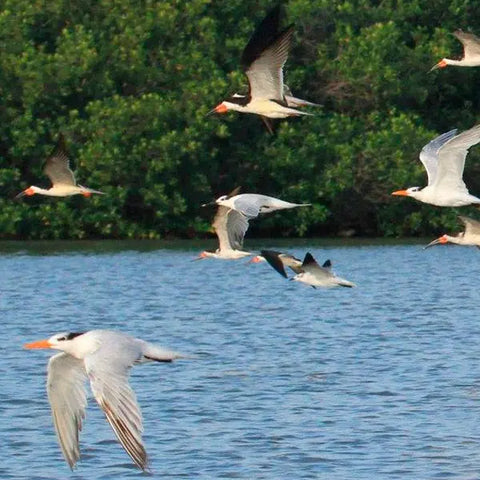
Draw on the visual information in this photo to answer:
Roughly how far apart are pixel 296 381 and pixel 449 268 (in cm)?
2096

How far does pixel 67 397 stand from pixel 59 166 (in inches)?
455

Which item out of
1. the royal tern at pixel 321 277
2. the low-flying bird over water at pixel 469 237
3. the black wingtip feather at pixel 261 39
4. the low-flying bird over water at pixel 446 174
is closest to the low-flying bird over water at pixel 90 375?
the black wingtip feather at pixel 261 39

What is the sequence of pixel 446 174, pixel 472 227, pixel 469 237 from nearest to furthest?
pixel 446 174
pixel 472 227
pixel 469 237

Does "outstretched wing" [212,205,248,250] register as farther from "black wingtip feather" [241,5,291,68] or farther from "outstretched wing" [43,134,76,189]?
"black wingtip feather" [241,5,291,68]

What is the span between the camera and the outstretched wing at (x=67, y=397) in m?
12.7

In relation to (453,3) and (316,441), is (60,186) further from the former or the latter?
(453,3)

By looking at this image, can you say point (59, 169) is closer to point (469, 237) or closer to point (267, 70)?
point (469, 237)

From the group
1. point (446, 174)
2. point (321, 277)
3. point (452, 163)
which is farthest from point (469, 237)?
point (452, 163)

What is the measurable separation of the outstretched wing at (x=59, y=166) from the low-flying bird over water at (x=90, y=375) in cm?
1059

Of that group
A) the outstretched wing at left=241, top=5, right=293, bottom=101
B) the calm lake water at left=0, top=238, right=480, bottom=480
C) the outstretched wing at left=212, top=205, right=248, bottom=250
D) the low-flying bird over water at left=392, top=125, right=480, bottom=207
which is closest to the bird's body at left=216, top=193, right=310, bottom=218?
the outstretched wing at left=241, top=5, right=293, bottom=101

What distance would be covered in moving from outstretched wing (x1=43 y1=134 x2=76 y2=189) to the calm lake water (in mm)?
2351

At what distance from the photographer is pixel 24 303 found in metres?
31.6

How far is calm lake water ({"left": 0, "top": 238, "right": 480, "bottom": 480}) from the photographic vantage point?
15938mm

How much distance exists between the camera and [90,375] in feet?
39.8
